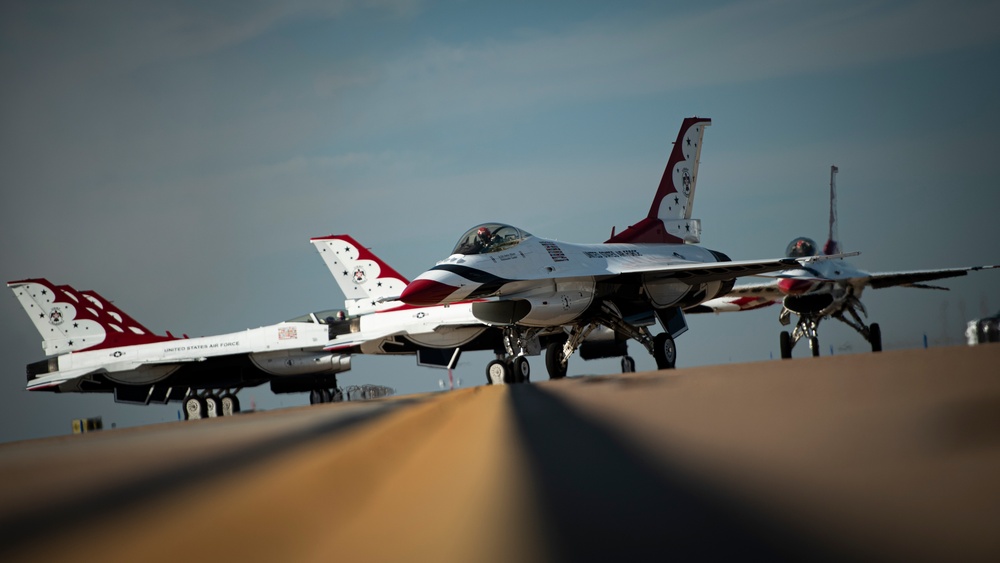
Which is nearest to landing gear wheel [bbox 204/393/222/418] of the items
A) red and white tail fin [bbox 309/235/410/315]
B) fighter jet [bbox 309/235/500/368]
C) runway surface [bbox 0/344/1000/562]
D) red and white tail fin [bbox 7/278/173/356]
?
red and white tail fin [bbox 7/278/173/356]

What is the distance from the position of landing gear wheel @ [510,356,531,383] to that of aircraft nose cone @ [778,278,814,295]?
7.97m

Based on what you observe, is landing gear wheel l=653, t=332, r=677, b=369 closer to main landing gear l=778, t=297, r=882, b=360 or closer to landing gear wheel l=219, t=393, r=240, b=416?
main landing gear l=778, t=297, r=882, b=360

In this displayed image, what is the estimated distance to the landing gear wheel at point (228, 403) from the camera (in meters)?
27.5

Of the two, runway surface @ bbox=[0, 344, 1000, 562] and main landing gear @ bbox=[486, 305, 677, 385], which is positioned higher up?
runway surface @ bbox=[0, 344, 1000, 562]

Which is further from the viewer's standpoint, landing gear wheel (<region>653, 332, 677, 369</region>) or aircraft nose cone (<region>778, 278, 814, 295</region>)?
aircraft nose cone (<region>778, 278, 814, 295</region>)

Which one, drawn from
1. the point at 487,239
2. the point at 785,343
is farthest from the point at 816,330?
the point at 487,239

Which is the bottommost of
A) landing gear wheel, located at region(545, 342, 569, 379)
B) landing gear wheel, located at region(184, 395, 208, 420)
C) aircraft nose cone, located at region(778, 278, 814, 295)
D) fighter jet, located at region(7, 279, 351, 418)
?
landing gear wheel, located at region(184, 395, 208, 420)

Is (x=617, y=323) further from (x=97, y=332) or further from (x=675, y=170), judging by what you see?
(x=97, y=332)

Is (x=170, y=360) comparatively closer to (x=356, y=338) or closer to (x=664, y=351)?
(x=356, y=338)

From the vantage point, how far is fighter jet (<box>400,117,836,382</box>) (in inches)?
539

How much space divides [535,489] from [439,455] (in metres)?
0.90

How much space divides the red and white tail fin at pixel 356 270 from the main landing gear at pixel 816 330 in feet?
37.0

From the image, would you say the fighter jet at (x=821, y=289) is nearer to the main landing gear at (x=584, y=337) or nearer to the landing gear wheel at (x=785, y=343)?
the landing gear wheel at (x=785, y=343)

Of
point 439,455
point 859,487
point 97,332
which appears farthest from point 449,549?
point 97,332
